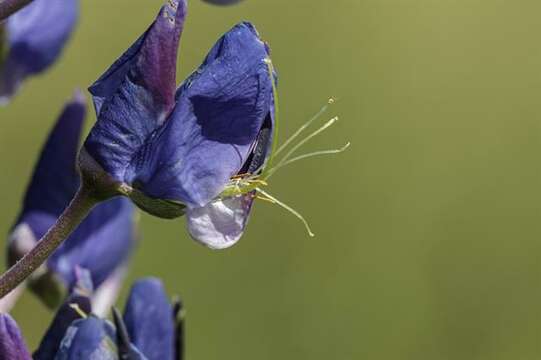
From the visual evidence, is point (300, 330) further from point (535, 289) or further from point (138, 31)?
point (138, 31)

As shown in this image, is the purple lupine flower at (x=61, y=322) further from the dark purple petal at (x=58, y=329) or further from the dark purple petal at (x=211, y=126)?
the dark purple petal at (x=211, y=126)

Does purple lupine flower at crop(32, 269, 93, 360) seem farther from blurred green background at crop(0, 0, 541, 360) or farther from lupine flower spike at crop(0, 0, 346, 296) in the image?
blurred green background at crop(0, 0, 541, 360)

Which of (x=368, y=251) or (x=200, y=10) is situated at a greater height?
(x=200, y=10)

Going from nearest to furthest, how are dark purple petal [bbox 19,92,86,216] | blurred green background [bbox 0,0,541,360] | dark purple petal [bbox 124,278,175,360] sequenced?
dark purple petal [bbox 124,278,175,360]
dark purple petal [bbox 19,92,86,216]
blurred green background [bbox 0,0,541,360]

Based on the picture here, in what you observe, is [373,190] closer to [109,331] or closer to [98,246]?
[98,246]

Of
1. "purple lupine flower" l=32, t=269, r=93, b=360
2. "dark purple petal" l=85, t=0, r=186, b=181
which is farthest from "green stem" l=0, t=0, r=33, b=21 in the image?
"purple lupine flower" l=32, t=269, r=93, b=360

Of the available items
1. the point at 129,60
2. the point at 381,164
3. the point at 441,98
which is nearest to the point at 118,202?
the point at 129,60
